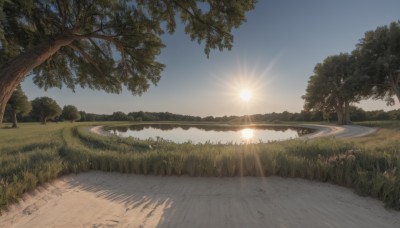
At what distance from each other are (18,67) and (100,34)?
2.74 meters

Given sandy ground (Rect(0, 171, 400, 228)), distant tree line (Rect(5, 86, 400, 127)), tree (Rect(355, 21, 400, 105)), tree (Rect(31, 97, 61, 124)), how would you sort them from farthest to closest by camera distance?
tree (Rect(31, 97, 61, 124)), distant tree line (Rect(5, 86, 400, 127)), tree (Rect(355, 21, 400, 105)), sandy ground (Rect(0, 171, 400, 228))

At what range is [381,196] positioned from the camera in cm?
346

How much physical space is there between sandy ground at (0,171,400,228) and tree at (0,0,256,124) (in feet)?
10.1

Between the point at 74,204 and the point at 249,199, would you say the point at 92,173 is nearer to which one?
the point at 74,204

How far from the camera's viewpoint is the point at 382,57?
63.4 ft

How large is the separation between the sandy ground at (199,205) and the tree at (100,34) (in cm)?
309

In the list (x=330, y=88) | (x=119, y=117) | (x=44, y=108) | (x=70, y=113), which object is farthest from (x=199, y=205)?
(x=119, y=117)

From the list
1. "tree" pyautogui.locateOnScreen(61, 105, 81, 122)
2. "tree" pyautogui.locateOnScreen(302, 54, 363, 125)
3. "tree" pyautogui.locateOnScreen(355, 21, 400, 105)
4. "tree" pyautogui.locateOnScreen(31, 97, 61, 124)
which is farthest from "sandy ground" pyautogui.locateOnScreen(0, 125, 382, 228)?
"tree" pyautogui.locateOnScreen(61, 105, 81, 122)

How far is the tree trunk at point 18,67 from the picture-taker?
15.9 ft

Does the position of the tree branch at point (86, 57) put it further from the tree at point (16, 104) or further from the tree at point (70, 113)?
the tree at point (70, 113)

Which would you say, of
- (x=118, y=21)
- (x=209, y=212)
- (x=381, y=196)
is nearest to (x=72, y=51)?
(x=118, y=21)

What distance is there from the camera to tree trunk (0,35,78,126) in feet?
15.9

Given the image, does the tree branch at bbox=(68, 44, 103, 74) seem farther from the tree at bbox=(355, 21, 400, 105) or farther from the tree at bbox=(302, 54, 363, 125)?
the tree at bbox=(302, 54, 363, 125)

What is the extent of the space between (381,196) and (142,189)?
4529 millimetres
